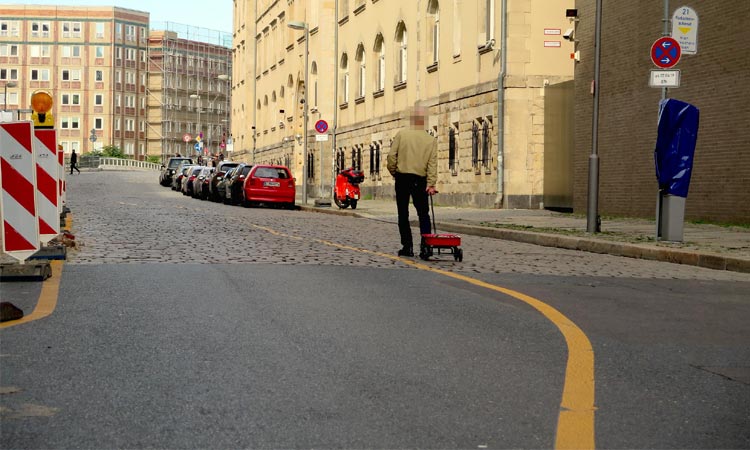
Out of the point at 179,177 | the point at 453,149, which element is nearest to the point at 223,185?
the point at 453,149

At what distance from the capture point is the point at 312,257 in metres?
13.1

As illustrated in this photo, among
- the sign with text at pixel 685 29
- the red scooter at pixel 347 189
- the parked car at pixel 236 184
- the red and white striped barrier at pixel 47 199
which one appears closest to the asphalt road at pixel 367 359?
the red and white striped barrier at pixel 47 199

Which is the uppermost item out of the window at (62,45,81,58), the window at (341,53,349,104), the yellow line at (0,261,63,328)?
the window at (62,45,81,58)

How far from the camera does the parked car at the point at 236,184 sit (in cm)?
3650

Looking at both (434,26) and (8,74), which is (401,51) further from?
(8,74)

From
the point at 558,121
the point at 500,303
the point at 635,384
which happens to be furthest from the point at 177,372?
the point at 558,121

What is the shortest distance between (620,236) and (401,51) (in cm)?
2470

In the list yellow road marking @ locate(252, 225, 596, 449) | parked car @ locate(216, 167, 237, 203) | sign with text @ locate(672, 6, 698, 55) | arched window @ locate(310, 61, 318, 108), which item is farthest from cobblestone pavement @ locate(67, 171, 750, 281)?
arched window @ locate(310, 61, 318, 108)

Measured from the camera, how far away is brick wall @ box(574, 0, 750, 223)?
64.4 ft

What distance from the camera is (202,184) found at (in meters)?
43.9

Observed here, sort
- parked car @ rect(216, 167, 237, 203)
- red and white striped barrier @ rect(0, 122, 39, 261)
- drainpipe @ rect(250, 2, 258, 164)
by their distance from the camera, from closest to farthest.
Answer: red and white striped barrier @ rect(0, 122, 39, 261) → parked car @ rect(216, 167, 237, 203) → drainpipe @ rect(250, 2, 258, 164)

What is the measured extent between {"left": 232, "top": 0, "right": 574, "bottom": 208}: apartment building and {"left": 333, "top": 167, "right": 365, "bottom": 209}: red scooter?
9.77 ft

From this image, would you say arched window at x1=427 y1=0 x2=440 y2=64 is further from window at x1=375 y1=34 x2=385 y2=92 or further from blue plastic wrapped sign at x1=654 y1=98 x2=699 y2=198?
blue plastic wrapped sign at x1=654 y1=98 x2=699 y2=198

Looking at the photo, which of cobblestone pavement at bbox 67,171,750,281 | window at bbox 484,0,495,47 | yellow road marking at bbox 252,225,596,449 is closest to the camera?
yellow road marking at bbox 252,225,596,449
